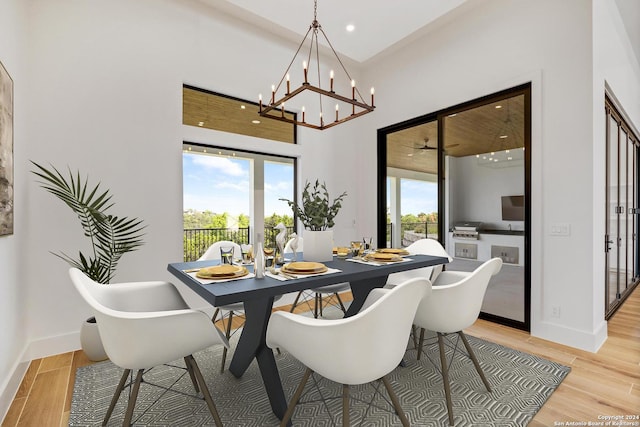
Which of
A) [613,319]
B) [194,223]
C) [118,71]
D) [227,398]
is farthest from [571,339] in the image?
[118,71]

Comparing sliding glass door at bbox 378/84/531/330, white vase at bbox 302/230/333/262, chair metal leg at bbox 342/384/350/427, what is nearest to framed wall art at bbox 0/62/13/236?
white vase at bbox 302/230/333/262

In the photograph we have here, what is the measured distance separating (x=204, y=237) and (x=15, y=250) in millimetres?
1615

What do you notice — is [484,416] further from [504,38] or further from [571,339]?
[504,38]

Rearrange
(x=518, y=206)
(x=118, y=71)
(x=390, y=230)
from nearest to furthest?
(x=118, y=71) → (x=518, y=206) → (x=390, y=230)

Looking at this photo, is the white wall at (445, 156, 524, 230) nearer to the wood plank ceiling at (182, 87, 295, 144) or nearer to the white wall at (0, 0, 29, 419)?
the wood plank ceiling at (182, 87, 295, 144)

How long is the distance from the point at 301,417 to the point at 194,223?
238cm

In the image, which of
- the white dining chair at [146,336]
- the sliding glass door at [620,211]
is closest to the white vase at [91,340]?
the white dining chair at [146,336]

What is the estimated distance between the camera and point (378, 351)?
1.22 metres

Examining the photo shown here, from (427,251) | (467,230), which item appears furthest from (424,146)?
(427,251)

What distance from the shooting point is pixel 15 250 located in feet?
7.02

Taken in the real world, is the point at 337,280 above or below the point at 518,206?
below

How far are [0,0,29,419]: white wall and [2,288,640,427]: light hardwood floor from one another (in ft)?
0.40

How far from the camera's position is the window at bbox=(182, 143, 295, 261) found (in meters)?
3.34

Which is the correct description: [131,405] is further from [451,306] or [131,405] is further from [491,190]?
[491,190]
